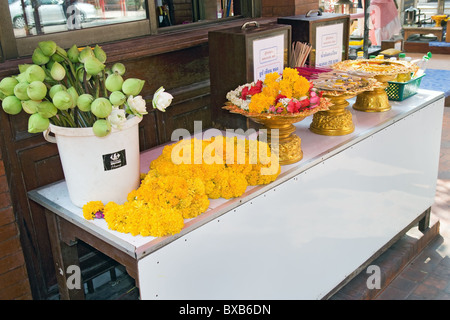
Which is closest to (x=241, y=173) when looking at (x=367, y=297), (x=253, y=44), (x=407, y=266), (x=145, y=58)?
(x=253, y=44)

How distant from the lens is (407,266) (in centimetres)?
313

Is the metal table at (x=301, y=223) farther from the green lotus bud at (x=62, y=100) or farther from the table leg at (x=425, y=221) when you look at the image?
the green lotus bud at (x=62, y=100)

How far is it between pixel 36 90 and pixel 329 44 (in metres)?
1.97

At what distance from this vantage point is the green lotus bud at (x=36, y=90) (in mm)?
1545

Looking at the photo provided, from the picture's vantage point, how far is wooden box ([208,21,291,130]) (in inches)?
91.4

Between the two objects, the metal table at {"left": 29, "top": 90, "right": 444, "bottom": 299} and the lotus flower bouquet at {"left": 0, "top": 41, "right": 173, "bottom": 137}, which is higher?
the lotus flower bouquet at {"left": 0, "top": 41, "right": 173, "bottom": 137}

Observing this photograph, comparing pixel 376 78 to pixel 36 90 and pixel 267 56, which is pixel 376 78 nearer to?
pixel 267 56

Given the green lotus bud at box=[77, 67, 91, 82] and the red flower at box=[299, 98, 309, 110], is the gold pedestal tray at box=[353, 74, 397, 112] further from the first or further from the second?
the green lotus bud at box=[77, 67, 91, 82]

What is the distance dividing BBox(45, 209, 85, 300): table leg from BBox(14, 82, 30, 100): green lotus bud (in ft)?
1.88

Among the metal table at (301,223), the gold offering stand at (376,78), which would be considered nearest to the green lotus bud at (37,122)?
Result: the metal table at (301,223)

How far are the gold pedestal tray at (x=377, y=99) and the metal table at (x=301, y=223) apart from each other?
43 mm

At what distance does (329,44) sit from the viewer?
3.00 meters

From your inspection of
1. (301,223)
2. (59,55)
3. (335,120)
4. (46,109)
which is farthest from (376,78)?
(46,109)

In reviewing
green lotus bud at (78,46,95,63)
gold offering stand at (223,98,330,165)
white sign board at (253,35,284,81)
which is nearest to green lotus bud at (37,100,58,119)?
green lotus bud at (78,46,95,63)
